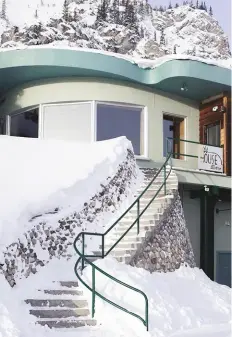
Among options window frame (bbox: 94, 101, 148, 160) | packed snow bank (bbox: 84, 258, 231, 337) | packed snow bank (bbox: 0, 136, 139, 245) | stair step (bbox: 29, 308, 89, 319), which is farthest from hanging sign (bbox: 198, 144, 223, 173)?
stair step (bbox: 29, 308, 89, 319)

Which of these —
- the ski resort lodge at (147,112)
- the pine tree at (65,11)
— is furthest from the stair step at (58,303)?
the pine tree at (65,11)

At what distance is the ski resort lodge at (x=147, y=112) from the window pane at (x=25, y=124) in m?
0.03

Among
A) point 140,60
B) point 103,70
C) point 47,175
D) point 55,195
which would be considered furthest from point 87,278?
point 140,60

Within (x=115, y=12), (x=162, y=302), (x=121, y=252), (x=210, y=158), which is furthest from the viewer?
(x=115, y=12)

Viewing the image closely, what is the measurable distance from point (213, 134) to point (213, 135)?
3 centimetres

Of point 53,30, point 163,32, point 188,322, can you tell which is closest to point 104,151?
point 188,322

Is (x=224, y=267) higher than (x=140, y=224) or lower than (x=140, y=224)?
lower

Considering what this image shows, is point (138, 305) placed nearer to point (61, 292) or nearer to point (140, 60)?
point (61, 292)

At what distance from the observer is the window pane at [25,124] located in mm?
18323

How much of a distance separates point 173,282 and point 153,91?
26.3 feet

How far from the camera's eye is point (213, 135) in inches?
739

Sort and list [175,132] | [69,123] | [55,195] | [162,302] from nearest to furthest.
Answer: [162,302] → [55,195] → [69,123] → [175,132]

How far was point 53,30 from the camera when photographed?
212 ft

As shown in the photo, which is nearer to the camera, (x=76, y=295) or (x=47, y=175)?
(x=76, y=295)
